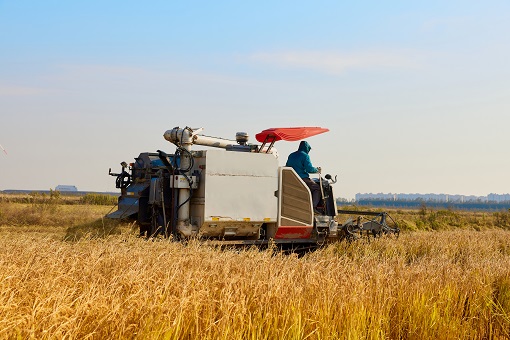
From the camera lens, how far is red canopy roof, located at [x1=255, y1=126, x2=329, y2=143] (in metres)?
13.7

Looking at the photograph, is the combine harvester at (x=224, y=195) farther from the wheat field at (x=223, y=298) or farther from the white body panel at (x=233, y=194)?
the wheat field at (x=223, y=298)

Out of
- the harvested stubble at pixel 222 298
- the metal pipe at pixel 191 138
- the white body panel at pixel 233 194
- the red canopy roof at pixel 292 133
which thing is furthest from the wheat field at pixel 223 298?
the red canopy roof at pixel 292 133

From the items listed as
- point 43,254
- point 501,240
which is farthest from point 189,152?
point 501,240

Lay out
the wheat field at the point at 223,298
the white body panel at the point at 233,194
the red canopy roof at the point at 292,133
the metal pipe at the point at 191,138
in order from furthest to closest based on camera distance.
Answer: the red canopy roof at the point at 292,133
the metal pipe at the point at 191,138
the white body panel at the point at 233,194
the wheat field at the point at 223,298

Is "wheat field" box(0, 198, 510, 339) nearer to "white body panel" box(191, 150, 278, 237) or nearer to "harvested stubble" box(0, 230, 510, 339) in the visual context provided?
"harvested stubble" box(0, 230, 510, 339)

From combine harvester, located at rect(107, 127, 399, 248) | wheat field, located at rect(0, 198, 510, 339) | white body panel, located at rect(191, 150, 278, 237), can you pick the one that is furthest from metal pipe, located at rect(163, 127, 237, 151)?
wheat field, located at rect(0, 198, 510, 339)

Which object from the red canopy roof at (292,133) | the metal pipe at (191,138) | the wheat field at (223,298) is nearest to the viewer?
the wheat field at (223,298)

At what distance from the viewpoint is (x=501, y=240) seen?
18188mm

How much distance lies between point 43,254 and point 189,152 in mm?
6189

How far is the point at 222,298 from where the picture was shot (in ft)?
18.0

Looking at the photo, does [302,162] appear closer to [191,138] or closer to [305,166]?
[305,166]

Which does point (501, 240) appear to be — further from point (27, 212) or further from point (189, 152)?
point (27, 212)

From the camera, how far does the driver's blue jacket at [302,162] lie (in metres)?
14.1

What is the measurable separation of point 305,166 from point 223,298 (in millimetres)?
8860
